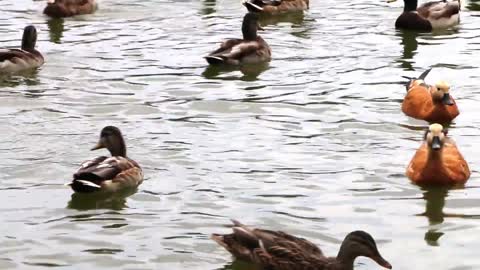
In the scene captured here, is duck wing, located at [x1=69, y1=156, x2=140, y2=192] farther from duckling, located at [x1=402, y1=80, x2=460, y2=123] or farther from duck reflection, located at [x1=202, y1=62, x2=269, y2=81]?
duck reflection, located at [x1=202, y1=62, x2=269, y2=81]

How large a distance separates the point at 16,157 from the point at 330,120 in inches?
156

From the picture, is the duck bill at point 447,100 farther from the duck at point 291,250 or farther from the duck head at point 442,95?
the duck at point 291,250

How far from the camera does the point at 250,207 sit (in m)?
11.7

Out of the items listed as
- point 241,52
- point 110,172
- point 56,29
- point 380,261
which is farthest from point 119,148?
point 56,29

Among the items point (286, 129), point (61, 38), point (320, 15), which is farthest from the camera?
point (320, 15)

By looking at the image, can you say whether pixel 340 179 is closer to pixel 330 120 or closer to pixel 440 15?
pixel 330 120

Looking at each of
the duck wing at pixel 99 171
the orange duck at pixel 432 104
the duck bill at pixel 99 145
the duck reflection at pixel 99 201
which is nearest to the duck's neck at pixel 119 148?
the duck bill at pixel 99 145

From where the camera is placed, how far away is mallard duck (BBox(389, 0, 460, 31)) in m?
20.8

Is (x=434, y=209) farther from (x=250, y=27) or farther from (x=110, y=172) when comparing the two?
(x=250, y=27)

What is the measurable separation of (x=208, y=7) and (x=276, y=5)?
4.22 feet

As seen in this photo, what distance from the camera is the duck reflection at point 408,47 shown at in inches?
724

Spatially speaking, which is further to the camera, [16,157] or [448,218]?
[16,157]

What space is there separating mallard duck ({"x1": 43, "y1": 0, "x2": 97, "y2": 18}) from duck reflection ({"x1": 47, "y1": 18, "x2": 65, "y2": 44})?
136 mm

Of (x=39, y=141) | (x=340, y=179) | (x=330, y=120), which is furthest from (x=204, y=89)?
(x=340, y=179)
